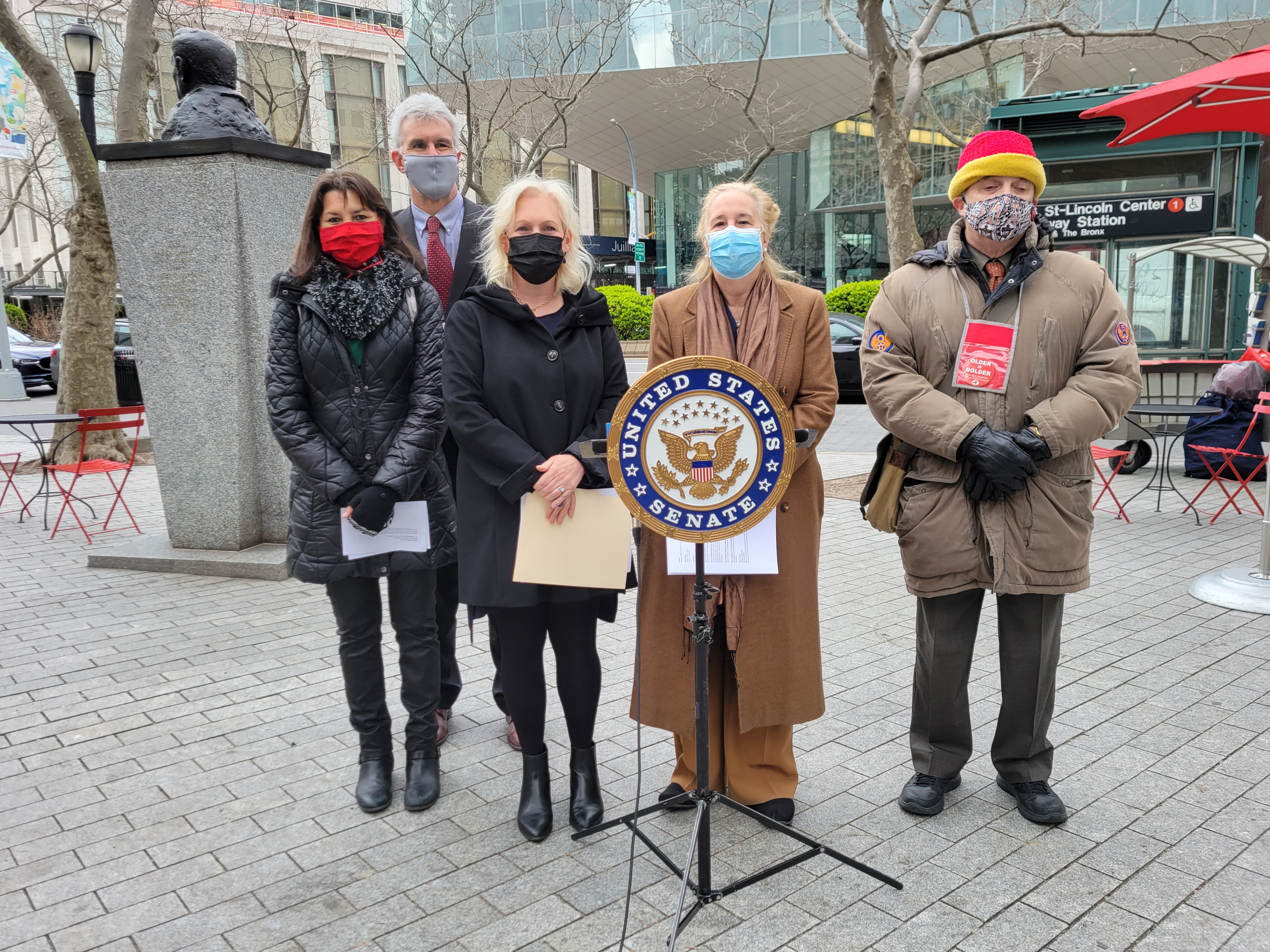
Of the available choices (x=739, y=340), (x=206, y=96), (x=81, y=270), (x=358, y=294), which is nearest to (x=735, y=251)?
(x=739, y=340)

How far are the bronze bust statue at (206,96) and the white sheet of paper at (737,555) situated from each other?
4959 mm

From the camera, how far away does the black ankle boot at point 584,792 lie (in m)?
3.32

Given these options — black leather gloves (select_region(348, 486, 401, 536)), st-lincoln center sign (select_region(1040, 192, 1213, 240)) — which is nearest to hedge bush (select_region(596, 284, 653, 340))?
st-lincoln center sign (select_region(1040, 192, 1213, 240))

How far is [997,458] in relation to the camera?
3.04m

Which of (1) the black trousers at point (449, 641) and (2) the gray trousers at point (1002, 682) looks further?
(1) the black trousers at point (449, 641)

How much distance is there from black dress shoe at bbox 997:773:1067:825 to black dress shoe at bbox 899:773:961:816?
0.69ft

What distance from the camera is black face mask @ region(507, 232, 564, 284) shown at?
3111 millimetres

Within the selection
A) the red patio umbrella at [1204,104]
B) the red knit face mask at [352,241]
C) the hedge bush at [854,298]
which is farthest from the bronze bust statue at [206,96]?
the hedge bush at [854,298]

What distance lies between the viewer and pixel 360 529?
3.37 metres

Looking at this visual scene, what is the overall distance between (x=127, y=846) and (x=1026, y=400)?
3.34 meters

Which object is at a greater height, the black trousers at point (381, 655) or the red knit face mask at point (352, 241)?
the red knit face mask at point (352, 241)

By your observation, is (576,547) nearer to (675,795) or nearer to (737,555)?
(737,555)

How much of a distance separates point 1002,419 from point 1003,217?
25.5 inches

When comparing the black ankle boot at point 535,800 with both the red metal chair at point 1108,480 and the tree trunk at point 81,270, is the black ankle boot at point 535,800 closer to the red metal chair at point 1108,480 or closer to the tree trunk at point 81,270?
the red metal chair at point 1108,480
